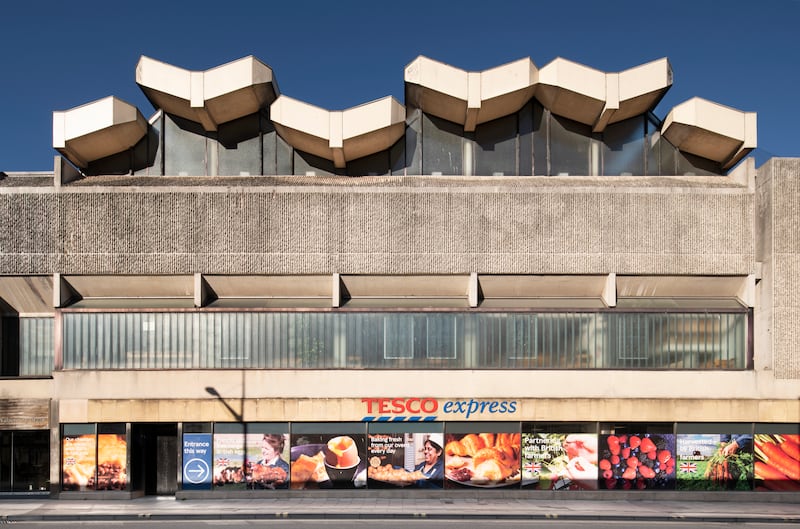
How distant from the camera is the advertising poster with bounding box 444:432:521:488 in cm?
2266

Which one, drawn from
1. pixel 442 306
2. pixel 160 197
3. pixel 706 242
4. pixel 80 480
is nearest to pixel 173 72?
pixel 160 197

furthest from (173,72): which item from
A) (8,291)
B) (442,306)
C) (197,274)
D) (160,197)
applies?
(442,306)

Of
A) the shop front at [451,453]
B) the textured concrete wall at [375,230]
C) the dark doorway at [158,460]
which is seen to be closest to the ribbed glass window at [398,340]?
the shop front at [451,453]

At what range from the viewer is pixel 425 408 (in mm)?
22594

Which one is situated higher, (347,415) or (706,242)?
(706,242)

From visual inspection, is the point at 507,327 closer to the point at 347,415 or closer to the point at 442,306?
the point at 442,306

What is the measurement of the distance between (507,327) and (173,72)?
574 inches

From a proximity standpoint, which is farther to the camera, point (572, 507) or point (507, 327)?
point (507, 327)

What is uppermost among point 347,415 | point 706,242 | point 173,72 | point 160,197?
point 173,72

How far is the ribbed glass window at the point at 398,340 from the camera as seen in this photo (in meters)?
23.2

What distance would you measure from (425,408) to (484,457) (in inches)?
101

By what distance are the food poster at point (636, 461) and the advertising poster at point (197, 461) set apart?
42.9 feet

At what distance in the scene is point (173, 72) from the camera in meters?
23.8

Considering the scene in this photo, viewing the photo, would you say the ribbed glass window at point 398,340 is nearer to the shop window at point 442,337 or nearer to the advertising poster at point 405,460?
the shop window at point 442,337
